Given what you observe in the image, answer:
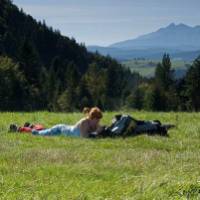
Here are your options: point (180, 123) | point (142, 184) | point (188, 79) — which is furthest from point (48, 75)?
point (142, 184)

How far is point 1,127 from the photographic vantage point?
65.5 ft

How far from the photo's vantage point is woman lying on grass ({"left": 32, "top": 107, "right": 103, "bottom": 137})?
18531mm

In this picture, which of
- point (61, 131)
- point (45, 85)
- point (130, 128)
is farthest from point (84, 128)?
point (45, 85)

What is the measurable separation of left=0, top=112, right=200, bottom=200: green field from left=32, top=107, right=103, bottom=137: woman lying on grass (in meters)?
0.98

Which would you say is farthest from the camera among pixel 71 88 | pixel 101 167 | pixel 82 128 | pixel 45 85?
pixel 71 88

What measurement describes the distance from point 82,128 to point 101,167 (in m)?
6.31

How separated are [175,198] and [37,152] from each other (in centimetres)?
627

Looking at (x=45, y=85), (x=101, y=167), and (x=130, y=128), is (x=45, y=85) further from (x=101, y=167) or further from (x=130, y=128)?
(x=101, y=167)

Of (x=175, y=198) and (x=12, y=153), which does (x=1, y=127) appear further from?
(x=175, y=198)

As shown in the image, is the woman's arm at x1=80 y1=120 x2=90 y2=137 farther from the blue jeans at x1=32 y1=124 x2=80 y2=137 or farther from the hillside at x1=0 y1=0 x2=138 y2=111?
the hillside at x1=0 y1=0 x2=138 y2=111

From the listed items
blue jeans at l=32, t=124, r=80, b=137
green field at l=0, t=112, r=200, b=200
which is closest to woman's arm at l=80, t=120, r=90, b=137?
blue jeans at l=32, t=124, r=80, b=137

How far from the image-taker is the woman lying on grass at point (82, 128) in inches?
730

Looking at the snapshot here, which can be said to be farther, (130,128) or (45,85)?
(45,85)

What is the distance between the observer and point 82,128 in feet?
60.8
